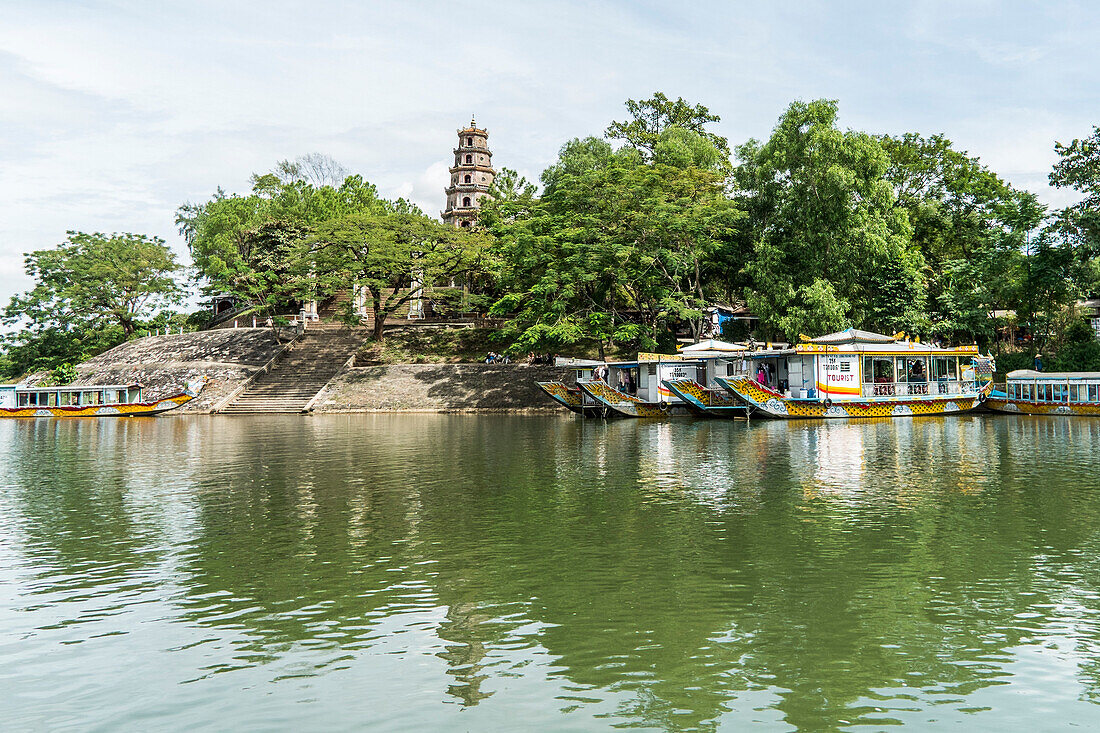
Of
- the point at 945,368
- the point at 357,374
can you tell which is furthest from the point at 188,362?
the point at 945,368

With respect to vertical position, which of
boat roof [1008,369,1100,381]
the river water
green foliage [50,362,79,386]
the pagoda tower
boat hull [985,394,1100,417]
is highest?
the pagoda tower

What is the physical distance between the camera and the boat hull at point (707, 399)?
95.7 feet

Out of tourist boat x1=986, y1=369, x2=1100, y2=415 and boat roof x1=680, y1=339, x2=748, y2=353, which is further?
boat roof x1=680, y1=339, x2=748, y2=353

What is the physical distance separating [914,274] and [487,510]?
98.9 ft

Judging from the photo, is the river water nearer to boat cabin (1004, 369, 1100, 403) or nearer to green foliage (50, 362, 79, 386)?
boat cabin (1004, 369, 1100, 403)

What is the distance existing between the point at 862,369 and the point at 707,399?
18.5 ft

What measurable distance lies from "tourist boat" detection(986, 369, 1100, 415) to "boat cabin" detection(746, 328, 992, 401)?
102 cm

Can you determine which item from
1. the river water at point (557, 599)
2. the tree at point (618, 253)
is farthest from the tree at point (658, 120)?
the river water at point (557, 599)

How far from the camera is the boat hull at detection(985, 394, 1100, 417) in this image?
90.6ft

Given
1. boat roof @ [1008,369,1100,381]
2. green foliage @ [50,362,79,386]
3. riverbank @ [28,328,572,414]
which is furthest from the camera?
green foliage @ [50,362,79,386]

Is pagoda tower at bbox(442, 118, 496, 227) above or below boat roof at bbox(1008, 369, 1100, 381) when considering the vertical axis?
above

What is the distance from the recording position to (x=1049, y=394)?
95.7 feet

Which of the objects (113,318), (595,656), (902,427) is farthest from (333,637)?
(113,318)

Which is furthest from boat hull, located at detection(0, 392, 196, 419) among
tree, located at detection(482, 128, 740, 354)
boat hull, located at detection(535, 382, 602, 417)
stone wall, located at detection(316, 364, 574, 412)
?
boat hull, located at detection(535, 382, 602, 417)
